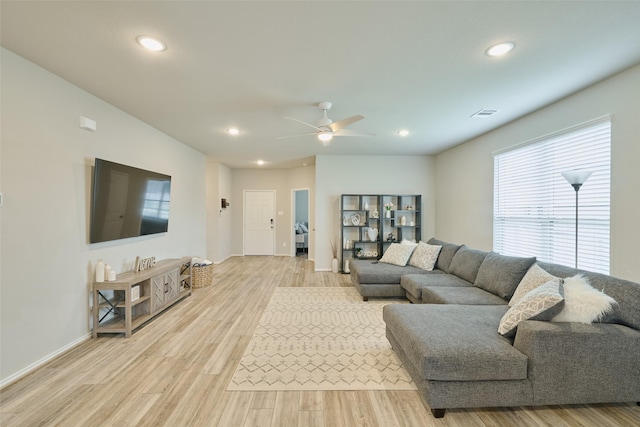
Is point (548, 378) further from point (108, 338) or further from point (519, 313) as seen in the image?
point (108, 338)

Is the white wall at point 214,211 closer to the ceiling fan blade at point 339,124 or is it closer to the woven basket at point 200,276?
the woven basket at point 200,276

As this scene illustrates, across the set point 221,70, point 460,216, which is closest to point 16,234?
point 221,70

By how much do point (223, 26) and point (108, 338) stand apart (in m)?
3.27

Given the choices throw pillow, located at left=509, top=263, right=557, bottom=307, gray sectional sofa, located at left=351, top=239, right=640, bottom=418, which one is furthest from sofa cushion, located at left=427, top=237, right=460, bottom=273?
gray sectional sofa, located at left=351, top=239, right=640, bottom=418

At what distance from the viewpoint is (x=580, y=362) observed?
70.0 inches

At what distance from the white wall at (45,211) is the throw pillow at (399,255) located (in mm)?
4017

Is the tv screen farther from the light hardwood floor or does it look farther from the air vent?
the air vent

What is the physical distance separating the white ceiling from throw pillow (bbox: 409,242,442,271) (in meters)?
2.09

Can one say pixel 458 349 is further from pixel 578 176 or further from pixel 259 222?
pixel 259 222

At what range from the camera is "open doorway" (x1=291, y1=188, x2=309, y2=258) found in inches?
326

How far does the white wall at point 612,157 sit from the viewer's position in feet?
8.02

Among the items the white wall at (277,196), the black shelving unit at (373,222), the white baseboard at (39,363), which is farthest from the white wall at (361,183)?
the white baseboard at (39,363)

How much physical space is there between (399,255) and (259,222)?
16.0 ft

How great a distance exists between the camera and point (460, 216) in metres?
5.32
